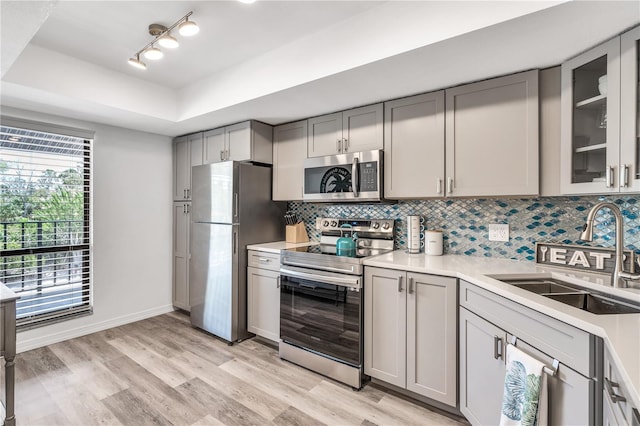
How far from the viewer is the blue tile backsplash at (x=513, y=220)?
6.10ft

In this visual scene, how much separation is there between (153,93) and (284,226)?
1.87 metres

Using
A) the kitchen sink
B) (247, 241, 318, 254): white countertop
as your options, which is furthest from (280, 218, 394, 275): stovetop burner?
the kitchen sink

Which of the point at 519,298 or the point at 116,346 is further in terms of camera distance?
the point at 116,346

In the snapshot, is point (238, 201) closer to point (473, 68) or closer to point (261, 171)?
point (261, 171)

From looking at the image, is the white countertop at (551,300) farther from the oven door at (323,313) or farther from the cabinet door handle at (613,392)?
the oven door at (323,313)

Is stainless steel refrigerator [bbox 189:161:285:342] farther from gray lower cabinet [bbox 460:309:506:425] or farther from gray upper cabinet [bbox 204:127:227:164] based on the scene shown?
gray lower cabinet [bbox 460:309:506:425]

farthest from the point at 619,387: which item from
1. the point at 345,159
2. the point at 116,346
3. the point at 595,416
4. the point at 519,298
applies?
the point at 116,346

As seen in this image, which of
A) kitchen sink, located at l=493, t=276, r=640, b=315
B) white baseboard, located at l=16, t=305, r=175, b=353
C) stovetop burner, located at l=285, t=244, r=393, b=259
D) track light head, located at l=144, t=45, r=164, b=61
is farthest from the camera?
white baseboard, located at l=16, t=305, r=175, b=353

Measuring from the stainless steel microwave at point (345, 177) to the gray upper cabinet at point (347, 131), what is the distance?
0.30 feet

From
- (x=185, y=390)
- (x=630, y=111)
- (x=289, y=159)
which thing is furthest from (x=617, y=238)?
(x=185, y=390)

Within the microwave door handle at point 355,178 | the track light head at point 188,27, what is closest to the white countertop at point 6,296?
the track light head at point 188,27

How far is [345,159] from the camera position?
2711 millimetres

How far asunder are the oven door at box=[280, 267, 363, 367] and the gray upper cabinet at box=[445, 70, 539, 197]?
107 centimetres

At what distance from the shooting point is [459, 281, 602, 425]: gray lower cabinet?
1138mm
